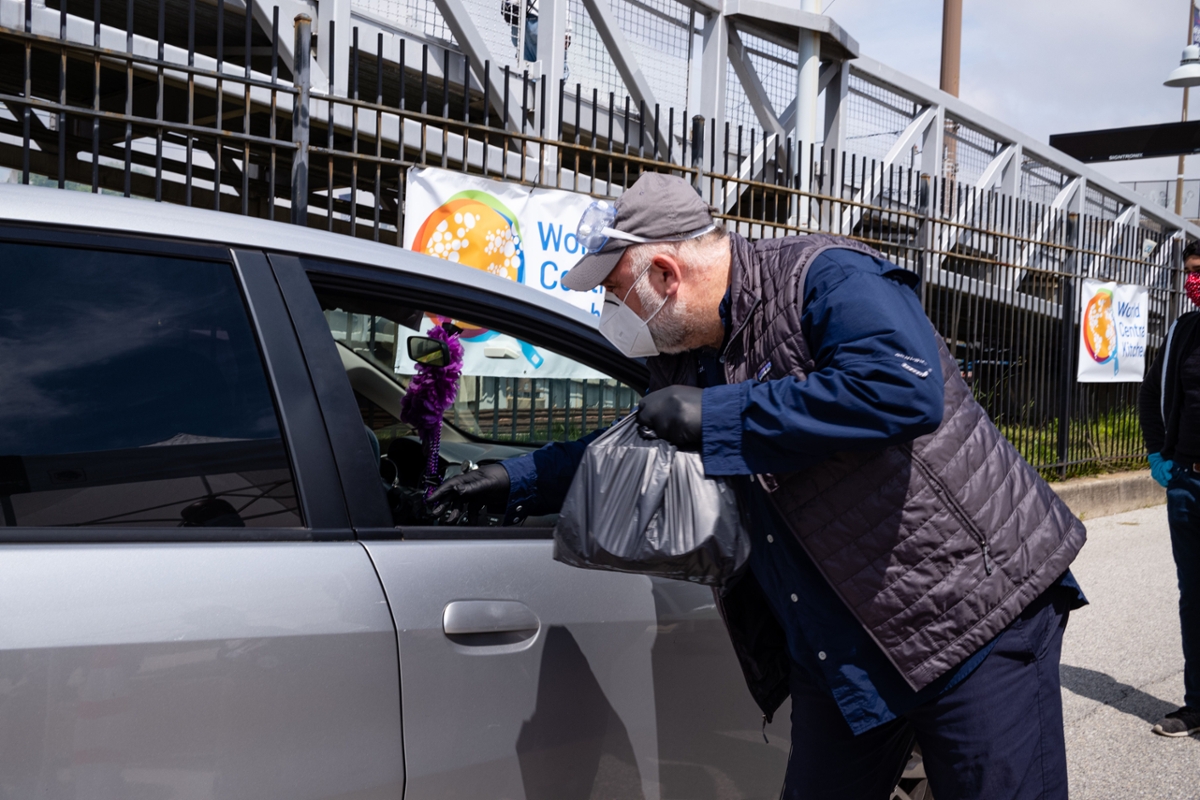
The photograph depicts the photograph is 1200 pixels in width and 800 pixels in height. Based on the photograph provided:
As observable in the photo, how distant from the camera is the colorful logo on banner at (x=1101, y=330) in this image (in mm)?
9781

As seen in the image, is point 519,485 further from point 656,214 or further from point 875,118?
point 875,118

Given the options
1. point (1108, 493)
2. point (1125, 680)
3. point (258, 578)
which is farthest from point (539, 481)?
point (1108, 493)

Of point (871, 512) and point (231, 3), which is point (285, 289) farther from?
point (231, 3)

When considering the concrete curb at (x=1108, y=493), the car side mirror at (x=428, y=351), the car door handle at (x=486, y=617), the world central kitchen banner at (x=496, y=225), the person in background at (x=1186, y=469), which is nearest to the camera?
the car door handle at (x=486, y=617)

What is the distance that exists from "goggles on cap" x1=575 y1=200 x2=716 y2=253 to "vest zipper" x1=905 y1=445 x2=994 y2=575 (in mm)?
533

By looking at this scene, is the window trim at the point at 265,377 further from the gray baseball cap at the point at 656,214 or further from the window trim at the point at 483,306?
the gray baseball cap at the point at 656,214

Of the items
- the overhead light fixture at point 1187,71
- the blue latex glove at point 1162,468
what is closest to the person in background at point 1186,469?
the blue latex glove at point 1162,468

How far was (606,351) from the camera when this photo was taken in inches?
88.3

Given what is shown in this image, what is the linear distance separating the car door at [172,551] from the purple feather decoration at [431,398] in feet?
2.10

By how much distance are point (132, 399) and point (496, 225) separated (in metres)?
3.81

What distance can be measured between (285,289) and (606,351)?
733mm

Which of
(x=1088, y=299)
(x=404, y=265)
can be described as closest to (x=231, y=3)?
(x=404, y=265)

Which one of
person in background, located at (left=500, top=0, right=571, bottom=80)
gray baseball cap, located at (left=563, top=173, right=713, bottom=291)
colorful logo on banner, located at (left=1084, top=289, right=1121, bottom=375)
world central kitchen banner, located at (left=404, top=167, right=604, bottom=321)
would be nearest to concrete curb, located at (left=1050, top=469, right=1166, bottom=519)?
colorful logo on banner, located at (left=1084, top=289, right=1121, bottom=375)

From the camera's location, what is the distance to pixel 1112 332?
33.2 ft
